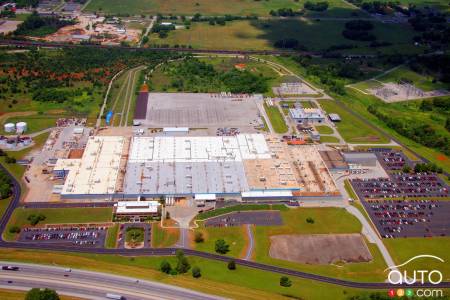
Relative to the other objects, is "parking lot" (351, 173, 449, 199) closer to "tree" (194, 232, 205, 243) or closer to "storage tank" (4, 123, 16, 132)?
"tree" (194, 232, 205, 243)

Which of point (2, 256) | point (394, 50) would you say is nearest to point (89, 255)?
point (2, 256)

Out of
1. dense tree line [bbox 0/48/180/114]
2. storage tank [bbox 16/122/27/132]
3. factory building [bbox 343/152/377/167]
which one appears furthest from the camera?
dense tree line [bbox 0/48/180/114]

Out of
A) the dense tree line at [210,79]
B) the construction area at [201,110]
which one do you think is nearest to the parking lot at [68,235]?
the construction area at [201,110]

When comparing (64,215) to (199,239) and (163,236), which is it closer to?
(163,236)

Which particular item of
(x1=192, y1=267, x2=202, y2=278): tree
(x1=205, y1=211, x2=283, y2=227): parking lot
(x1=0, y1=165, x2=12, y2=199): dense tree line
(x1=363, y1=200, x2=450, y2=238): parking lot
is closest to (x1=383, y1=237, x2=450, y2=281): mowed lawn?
(x1=363, y1=200, x2=450, y2=238): parking lot

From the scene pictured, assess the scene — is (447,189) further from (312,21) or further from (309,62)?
(312,21)

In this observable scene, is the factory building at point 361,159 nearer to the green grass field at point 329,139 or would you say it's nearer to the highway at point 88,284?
the green grass field at point 329,139
